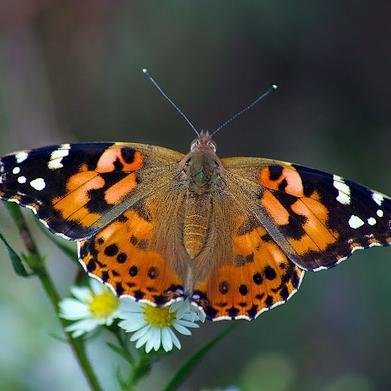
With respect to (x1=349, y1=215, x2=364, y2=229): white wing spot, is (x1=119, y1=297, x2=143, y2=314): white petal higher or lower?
lower

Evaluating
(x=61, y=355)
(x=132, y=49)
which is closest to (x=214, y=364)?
(x=61, y=355)

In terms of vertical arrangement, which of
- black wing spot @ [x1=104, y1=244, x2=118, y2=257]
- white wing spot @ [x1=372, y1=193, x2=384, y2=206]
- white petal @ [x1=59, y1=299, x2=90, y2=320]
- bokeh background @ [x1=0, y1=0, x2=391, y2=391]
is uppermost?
black wing spot @ [x1=104, y1=244, x2=118, y2=257]

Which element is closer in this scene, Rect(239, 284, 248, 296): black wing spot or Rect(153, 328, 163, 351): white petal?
Rect(153, 328, 163, 351): white petal

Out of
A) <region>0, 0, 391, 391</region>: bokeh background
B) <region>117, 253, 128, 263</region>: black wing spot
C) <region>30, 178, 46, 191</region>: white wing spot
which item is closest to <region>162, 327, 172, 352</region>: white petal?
<region>117, 253, 128, 263</region>: black wing spot

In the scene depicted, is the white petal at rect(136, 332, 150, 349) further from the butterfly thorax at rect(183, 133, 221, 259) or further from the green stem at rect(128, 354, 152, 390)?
the butterfly thorax at rect(183, 133, 221, 259)

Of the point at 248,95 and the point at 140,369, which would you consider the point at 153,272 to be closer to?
the point at 140,369

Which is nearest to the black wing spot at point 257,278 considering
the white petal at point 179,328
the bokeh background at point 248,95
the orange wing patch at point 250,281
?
the orange wing patch at point 250,281
